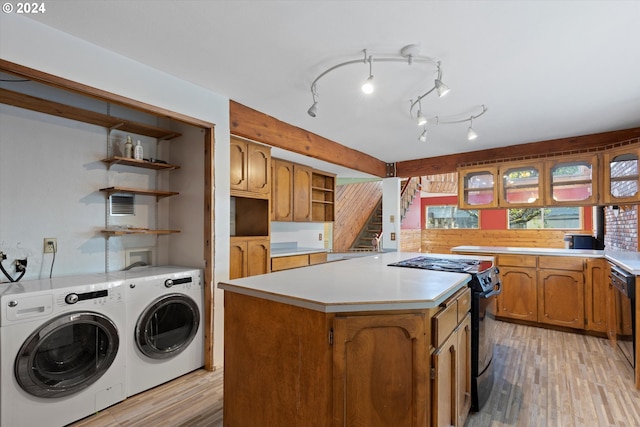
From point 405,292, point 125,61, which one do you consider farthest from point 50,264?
point 405,292

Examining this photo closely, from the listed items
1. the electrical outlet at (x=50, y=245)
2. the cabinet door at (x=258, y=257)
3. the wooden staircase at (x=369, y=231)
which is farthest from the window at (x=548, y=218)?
the electrical outlet at (x=50, y=245)

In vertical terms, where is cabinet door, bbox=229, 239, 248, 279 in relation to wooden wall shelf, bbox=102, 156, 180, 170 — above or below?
below

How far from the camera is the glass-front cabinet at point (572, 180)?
358cm

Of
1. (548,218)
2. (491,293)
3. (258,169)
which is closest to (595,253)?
(491,293)

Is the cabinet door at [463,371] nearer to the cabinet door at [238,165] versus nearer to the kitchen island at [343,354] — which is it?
the kitchen island at [343,354]

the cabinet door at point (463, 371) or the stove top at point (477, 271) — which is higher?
the stove top at point (477, 271)

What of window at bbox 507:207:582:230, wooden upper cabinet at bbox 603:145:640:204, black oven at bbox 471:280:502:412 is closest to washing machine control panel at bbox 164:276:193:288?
black oven at bbox 471:280:502:412

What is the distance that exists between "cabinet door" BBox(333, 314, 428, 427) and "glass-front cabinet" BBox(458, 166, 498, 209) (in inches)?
138

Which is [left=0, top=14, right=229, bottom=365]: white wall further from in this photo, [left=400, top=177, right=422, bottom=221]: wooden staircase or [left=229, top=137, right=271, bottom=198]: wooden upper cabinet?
[left=400, top=177, right=422, bottom=221]: wooden staircase

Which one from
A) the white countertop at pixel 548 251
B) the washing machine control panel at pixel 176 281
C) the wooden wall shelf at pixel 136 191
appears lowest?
the washing machine control panel at pixel 176 281

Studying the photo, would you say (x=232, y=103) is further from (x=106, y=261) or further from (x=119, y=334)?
(x=119, y=334)

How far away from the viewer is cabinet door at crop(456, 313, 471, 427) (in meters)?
1.74

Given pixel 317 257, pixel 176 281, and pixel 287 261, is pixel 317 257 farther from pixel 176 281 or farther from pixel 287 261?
pixel 176 281

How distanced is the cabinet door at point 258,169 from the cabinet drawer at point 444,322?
7.70 ft
